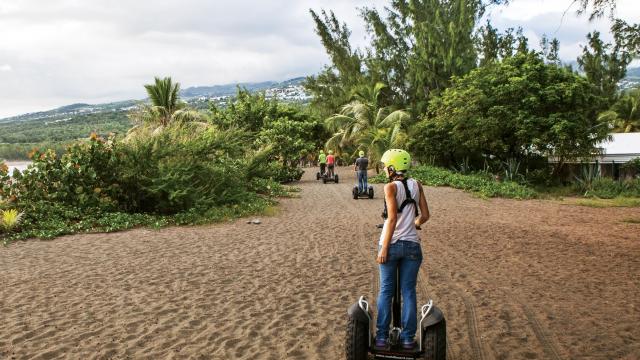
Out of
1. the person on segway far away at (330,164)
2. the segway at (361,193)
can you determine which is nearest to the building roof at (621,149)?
the person on segway far away at (330,164)

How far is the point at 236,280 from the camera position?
733cm

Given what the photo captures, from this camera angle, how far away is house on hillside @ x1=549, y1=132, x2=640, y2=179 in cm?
2417

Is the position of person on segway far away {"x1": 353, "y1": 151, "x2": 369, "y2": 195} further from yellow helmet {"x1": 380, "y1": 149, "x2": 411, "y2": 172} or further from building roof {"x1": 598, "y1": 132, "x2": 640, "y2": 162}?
yellow helmet {"x1": 380, "y1": 149, "x2": 411, "y2": 172}

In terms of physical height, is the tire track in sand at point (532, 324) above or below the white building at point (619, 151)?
below

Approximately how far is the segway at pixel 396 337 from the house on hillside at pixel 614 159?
23484 mm

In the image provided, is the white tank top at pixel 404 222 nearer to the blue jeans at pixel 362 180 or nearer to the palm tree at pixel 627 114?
the blue jeans at pixel 362 180


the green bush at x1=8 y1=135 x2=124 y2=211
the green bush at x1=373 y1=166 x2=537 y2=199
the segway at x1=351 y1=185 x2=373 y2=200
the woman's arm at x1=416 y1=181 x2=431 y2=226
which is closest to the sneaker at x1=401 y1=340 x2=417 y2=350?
the woman's arm at x1=416 y1=181 x2=431 y2=226

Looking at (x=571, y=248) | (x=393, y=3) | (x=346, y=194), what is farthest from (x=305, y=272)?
(x=393, y=3)

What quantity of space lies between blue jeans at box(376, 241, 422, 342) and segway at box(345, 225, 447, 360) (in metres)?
0.06

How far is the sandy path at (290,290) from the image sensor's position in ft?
16.0

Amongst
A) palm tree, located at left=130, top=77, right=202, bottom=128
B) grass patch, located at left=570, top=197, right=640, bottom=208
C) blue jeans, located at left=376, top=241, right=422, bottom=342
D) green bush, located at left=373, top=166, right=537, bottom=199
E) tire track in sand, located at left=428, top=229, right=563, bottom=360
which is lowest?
grass patch, located at left=570, top=197, right=640, bottom=208

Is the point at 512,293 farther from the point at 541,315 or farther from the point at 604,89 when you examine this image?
the point at 604,89

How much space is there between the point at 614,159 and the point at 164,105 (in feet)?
86.9

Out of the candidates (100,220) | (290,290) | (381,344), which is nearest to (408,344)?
(381,344)
